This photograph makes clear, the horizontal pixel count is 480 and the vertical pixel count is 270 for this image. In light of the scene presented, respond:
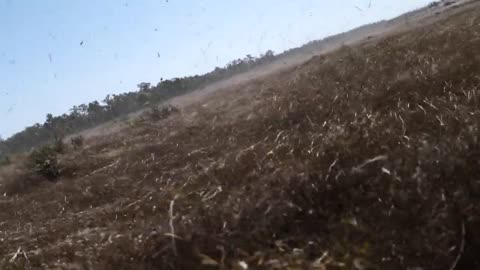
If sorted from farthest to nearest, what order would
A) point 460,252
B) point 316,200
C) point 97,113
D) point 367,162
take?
1. point 97,113
2. point 367,162
3. point 316,200
4. point 460,252

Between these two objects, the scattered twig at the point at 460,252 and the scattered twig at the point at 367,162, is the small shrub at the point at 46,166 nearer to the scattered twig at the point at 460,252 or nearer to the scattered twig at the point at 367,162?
the scattered twig at the point at 367,162

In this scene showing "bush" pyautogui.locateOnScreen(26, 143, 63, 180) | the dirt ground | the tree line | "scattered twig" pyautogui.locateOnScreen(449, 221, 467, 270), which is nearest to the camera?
"scattered twig" pyautogui.locateOnScreen(449, 221, 467, 270)

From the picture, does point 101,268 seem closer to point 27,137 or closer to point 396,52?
point 396,52

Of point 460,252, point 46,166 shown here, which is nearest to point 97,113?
point 46,166

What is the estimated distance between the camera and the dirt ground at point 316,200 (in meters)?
3.01

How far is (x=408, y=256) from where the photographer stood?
9.21 ft

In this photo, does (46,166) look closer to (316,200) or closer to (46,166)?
(46,166)

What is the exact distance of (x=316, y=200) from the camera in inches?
144

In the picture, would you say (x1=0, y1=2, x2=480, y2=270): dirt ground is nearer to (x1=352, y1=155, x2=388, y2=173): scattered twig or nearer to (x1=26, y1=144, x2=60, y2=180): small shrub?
(x1=352, y1=155, x2=388, y2=173): scattered twig

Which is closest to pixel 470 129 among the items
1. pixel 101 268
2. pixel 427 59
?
pixel 101 268

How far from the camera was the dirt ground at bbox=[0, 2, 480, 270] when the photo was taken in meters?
3.01

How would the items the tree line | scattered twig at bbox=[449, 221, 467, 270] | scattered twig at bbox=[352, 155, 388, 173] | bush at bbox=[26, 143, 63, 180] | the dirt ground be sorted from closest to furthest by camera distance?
1. scattered twig at bbox=[449, 221, 467, 270]
2. the dirt ground
3. scattered twig at bbox=[352, 155, 388, 173]
4. bush at bbox=[26, 143, 63, 180]
5. the tree line

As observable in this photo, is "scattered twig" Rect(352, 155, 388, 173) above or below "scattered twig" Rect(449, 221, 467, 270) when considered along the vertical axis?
above

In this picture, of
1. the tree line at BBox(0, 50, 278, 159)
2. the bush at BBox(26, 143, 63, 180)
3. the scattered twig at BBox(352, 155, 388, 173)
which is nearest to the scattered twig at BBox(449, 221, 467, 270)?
the scattered twig at BBox(352, 155, 388, 173)
